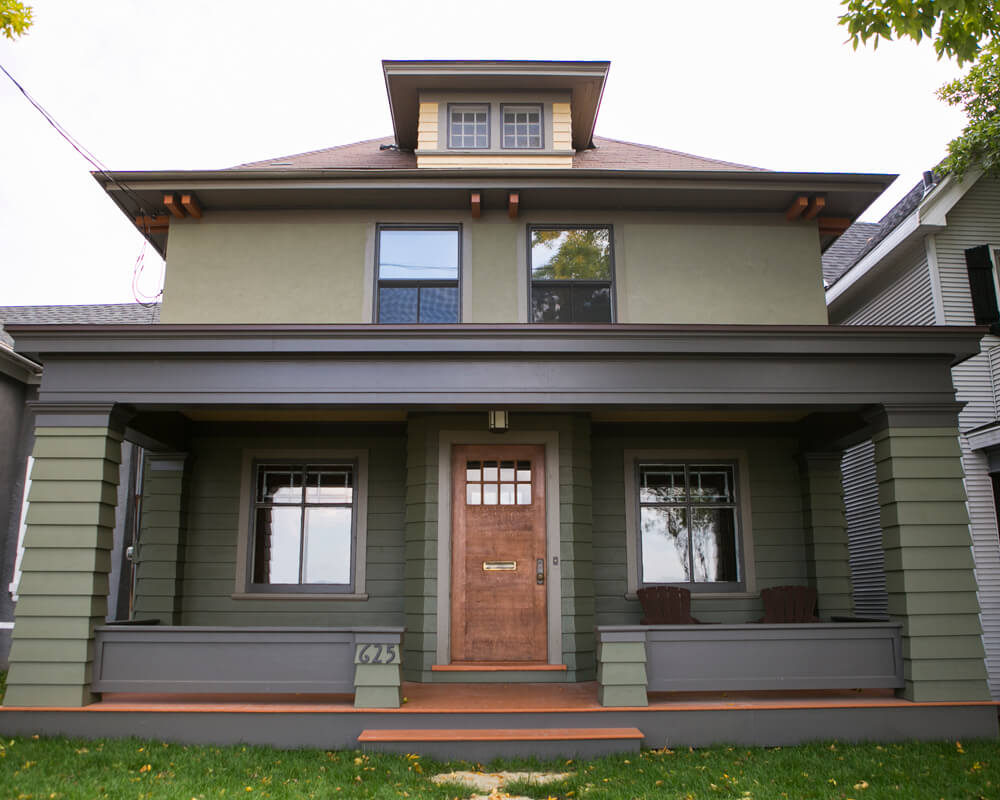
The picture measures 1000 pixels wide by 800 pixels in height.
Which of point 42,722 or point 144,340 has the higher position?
point 144,340

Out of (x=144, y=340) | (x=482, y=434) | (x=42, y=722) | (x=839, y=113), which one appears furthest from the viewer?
(x=839, y=113)

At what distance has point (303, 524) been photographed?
885 cm

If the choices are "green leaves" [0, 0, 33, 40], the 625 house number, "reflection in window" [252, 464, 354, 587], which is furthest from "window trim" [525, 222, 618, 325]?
"green leaves" [0, 0, 33, 40]

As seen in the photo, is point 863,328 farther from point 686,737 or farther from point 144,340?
point 144,340

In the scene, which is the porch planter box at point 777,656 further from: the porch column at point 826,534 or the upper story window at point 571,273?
the upper story window at point 571,273

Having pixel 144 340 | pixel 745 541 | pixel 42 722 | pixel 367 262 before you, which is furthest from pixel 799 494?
pixel 42 722

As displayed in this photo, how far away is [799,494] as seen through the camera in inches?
351

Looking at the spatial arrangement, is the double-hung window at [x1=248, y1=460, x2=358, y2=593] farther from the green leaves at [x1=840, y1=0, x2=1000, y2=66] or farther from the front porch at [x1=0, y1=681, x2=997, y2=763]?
the green leaves at [x1=840, y1=0, x2=1000, y2=66]

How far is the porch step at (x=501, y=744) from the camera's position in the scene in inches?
237

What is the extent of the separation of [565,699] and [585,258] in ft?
15.0

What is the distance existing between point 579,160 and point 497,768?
7.03 m

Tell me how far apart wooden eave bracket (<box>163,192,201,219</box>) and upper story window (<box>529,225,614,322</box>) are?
12.0 ft

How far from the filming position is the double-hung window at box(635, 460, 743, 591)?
8781 mm

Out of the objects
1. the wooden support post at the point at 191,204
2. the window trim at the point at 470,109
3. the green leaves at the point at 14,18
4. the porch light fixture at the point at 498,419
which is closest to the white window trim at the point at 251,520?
the porch light fixture at the point at 498,419
